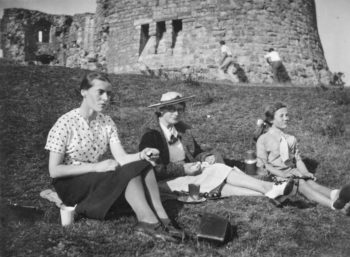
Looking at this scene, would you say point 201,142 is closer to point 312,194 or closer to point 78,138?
point 312,194

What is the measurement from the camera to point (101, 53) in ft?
62.4

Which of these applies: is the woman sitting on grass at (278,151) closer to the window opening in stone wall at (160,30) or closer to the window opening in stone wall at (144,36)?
the window opening in stone wall at (160,30)

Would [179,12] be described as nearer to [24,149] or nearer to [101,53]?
[101,53]

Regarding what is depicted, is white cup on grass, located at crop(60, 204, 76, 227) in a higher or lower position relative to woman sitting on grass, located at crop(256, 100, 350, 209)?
lower

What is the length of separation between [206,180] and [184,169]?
32 centimetres

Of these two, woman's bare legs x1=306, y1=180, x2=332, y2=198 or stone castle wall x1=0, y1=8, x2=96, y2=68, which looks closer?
woman's bare legs x1=306, y1=180, x2=332, y2=198

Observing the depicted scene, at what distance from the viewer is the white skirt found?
5344 mm

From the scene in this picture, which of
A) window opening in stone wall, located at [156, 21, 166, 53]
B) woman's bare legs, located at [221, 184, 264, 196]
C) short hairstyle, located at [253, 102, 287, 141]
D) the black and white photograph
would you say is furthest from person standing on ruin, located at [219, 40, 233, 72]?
woman's bare legs, located at [221, 184, 264, 196]

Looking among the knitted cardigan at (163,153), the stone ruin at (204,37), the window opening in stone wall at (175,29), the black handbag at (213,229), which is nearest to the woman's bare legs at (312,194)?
the knitted cardigan at (163,153)

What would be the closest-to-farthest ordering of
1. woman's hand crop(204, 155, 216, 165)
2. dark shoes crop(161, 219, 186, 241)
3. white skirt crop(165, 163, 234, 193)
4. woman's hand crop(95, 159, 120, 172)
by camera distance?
dark shoes crop(161, 219, 186, 241) < woman's hand crop(95, 159, 120, 172) < white skirt crop(165, 163, 234, 193) < woman's hand crop(204, 155, 216, 165)

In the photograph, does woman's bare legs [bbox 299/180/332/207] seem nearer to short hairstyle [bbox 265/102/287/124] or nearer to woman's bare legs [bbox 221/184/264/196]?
woman's bare legs [bbox 221/184/264/196]

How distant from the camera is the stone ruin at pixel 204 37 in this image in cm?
1623

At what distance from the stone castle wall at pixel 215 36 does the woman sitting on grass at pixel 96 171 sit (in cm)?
1178

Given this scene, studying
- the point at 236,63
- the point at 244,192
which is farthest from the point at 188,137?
the point at 236,63
